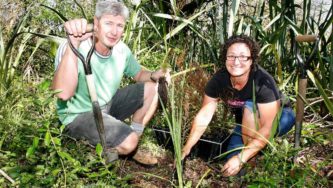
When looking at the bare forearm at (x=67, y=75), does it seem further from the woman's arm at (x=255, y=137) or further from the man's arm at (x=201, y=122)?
the woman's arm at (x=255, y=137)

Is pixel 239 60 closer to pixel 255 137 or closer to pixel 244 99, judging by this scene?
pixel 244 99

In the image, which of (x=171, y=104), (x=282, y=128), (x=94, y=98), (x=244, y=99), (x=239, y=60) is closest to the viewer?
(x=171, y=104)

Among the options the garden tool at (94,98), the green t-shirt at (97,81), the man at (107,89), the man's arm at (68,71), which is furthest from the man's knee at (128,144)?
the man's arm at (68,71)

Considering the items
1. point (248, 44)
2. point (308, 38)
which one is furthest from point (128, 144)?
point (308, 38)

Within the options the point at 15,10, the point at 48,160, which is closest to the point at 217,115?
the point at 48,160

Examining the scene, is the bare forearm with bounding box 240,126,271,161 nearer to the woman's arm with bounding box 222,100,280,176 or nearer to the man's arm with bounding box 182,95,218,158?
the woman's arm with bounding box 222,100,280,176

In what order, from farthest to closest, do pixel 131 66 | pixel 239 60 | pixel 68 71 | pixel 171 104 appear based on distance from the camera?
pixel 131 66
pixel 239 60
pixel 68 71
pixel 171 104

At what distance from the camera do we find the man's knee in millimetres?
2695

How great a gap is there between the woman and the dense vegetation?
11 centimetres

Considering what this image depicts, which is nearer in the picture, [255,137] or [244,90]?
[255,137]

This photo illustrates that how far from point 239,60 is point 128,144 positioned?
797 millimetres

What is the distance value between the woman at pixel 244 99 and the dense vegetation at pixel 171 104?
0.37 ft

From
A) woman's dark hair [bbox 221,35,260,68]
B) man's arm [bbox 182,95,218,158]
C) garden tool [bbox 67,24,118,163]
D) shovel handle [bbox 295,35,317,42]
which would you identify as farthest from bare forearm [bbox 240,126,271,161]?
garden tool [bbox 67,24,118,163]

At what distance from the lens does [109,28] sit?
2.65 m
